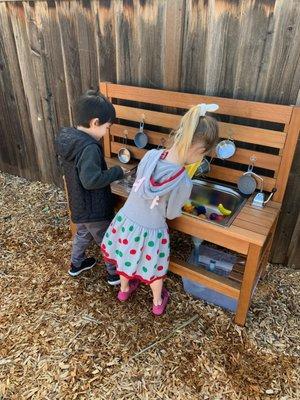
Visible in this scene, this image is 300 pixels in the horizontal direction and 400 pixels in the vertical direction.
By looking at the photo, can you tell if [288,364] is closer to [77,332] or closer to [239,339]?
[239,339]

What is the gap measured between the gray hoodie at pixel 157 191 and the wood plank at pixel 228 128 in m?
0.50

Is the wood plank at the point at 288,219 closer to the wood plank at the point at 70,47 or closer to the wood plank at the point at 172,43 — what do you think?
the wood plank at the point at 172,43

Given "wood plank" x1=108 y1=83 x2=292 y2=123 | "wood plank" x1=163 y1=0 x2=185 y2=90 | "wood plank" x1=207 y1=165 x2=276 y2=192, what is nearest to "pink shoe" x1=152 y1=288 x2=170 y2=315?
"wood plank" x1=207 y1=165 x2=276 y2=192

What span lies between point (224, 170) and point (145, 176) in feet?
2.16

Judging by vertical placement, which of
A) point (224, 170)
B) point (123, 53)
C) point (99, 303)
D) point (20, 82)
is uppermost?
point (123, 53)

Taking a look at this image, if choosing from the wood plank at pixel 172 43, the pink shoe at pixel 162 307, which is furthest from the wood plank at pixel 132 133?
the pink shoe at pixel 162 307

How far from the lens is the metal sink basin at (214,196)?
6.65 ft

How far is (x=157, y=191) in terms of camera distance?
1584 mm

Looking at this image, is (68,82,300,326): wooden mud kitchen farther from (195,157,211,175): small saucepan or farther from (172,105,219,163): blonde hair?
(172,105,219,163): blonde hair

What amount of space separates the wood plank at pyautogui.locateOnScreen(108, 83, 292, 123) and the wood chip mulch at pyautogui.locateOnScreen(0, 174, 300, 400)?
108cm

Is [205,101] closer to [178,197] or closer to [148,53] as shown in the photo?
[148,53]

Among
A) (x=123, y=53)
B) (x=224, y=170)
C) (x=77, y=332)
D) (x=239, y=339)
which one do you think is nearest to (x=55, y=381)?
(x=77, y=332)

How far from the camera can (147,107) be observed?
2326 mm

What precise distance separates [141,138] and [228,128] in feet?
2.07
